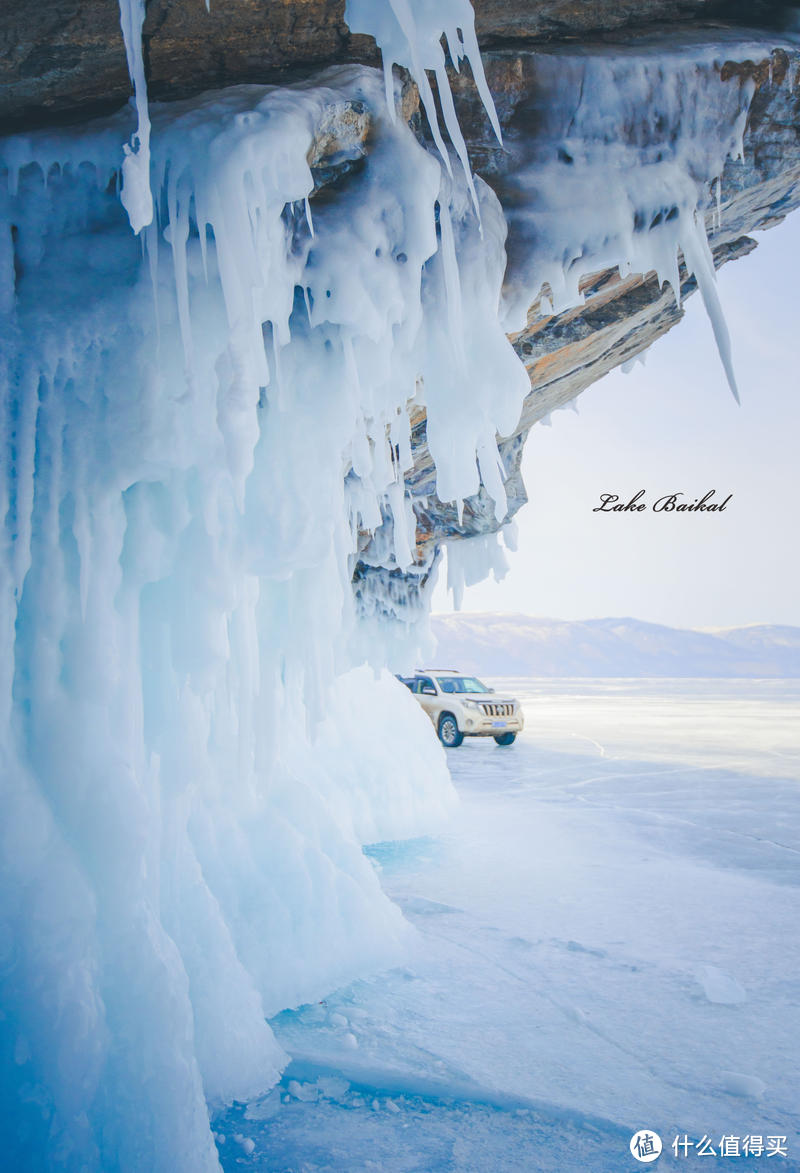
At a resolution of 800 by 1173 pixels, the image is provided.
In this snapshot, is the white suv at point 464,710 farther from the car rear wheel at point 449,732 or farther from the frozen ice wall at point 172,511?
the frozen ice wall at point 172,511

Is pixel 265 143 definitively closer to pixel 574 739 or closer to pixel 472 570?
pixel 472 570

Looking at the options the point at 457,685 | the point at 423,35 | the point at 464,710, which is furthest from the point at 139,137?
the point at 457,685

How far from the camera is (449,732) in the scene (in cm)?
1486

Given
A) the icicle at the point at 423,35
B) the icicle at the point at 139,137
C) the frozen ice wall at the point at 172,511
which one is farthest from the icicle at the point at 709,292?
the icicle at the point at 139,137

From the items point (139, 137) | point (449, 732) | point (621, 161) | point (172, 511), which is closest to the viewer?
point (139, 137)

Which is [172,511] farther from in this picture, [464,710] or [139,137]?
[464,710]

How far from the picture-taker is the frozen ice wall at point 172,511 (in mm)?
2295

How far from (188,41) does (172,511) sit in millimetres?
1893

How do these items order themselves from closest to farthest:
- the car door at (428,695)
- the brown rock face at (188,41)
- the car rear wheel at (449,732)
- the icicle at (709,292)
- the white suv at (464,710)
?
the brown rock face at (188,41) < the icicle at (709,292) < the white suv at (464,710) < the car rear wheel at (449,732) < the car door at (428,695)

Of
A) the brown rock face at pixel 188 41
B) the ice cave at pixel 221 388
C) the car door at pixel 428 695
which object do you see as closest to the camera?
the ice cave at pixel 221 388

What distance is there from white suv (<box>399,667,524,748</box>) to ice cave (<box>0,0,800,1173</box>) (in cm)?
1049

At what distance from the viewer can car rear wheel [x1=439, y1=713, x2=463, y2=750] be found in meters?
14.7

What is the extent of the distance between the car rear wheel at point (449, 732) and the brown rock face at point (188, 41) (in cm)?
1270

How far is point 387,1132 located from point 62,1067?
1102 mm
